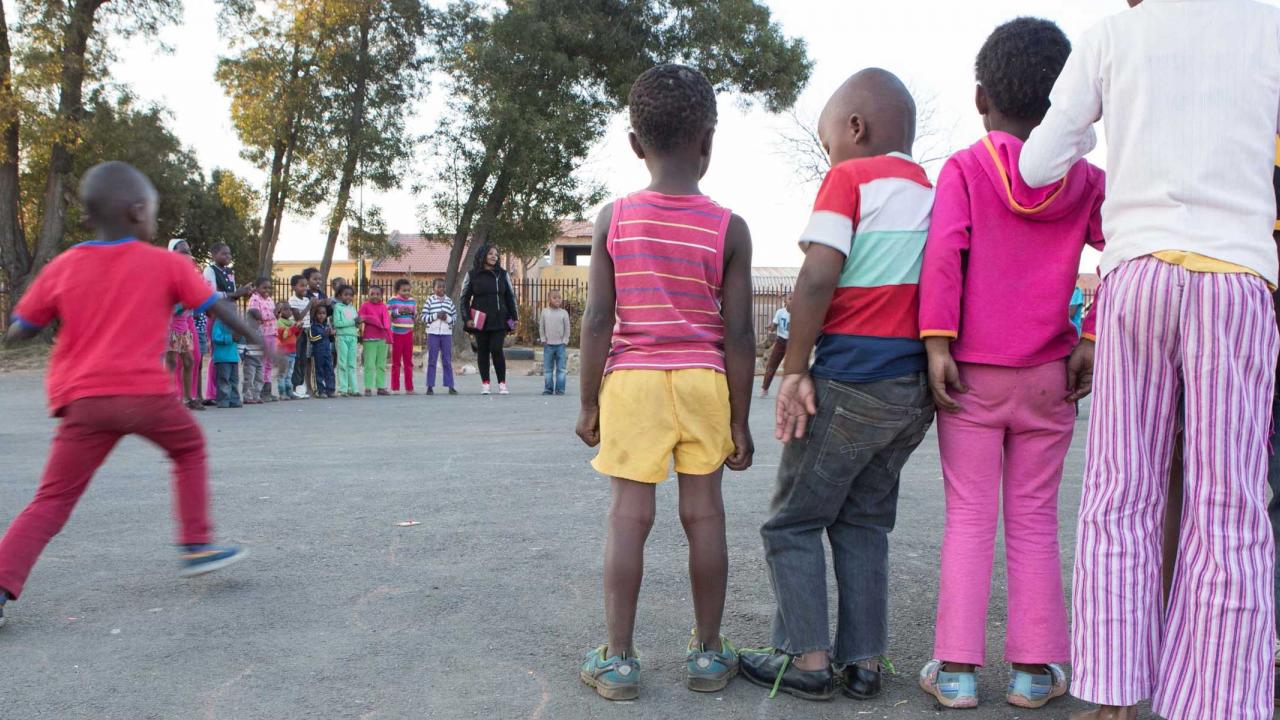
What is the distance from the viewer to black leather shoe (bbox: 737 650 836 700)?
2881mm

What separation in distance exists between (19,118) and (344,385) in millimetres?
11761

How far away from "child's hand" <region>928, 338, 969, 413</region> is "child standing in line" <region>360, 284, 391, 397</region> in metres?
13.2

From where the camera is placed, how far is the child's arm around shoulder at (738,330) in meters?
2.95

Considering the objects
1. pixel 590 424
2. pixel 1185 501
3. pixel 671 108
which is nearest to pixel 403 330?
pixel 590 424

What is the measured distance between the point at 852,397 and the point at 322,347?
1294cm

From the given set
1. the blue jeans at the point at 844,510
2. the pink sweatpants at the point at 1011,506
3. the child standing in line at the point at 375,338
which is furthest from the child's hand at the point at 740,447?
the child standing in line at the point at 375,338

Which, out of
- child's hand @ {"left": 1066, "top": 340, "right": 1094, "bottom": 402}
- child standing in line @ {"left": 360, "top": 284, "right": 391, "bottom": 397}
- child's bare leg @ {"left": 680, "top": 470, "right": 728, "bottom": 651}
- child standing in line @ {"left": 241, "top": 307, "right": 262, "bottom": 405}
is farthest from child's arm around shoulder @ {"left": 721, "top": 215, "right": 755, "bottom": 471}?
child standing in line @ {"left": 360, "top": 284, "right": 391, "bottom": 397}

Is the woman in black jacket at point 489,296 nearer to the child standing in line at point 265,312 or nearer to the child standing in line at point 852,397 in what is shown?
the child standing in line at point 265,312

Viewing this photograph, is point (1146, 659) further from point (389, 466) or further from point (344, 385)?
point (344, 385)

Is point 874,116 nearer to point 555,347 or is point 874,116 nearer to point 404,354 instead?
point 555,347

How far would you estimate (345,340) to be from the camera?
15.0 meters

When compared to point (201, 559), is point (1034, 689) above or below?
below

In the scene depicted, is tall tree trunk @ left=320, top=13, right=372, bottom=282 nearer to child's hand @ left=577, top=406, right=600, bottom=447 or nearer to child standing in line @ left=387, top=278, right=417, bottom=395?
child standing in line @ left=387, top=278, right=417, bottom=395

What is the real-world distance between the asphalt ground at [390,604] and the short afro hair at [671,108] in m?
1.60
